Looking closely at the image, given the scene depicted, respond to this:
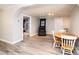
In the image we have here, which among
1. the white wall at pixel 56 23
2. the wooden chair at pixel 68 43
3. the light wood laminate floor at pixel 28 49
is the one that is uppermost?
the white wall at pixel 56 23

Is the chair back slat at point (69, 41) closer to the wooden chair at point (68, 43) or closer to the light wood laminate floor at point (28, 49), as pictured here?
the wooden chair at point (68, 43)

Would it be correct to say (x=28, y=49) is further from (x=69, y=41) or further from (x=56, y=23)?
(x=56, y=23)

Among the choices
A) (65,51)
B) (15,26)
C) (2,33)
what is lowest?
(65,51)

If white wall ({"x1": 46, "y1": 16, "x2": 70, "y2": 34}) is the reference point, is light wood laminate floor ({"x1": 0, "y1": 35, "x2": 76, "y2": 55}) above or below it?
below

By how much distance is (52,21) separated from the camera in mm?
9117

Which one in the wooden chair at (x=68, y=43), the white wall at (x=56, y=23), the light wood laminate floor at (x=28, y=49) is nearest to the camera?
the wooden chair at (x=68, y=43)

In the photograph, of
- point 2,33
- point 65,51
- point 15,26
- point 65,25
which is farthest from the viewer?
point 65,25

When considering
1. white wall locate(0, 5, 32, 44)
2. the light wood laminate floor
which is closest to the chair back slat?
the light wood laminate floor

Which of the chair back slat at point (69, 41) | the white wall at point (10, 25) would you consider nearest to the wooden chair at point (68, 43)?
the chair back slat at point (69, 41)

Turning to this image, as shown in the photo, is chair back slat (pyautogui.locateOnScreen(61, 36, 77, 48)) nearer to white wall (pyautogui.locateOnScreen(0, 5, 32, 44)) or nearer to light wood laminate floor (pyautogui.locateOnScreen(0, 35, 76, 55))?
light wood laminate floor (pyautogui.locateOnScreen(0, 35, 76, 55))
